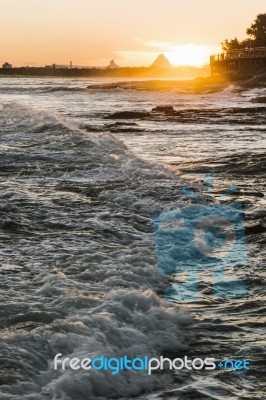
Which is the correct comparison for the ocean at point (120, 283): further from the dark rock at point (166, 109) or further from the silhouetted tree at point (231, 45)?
the silhouetted tree at point (231, 45)

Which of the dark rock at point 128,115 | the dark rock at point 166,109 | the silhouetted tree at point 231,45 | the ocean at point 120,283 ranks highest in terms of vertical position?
the silhouetted tree at point 231,45

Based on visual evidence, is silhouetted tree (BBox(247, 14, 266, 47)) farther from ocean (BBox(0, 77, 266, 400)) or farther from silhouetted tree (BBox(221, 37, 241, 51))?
ocean (BBox(0, 77, 266, 400))

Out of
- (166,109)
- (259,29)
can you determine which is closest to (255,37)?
(259,29)

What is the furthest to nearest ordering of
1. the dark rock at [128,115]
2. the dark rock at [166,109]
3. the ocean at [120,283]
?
1. the dark rock at [166,109]
2. the dark rock at [128,115]
3. the ocean at [120,283]

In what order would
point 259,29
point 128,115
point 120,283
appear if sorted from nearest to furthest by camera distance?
point 120,283 < point 128,115 < point 259,29

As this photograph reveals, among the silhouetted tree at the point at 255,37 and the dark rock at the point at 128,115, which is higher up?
the silhouetted tree at the point at 255,37

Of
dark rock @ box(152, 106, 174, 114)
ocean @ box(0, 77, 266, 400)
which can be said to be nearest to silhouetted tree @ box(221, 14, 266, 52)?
dark rock @ box(152, 106, 174, 114)

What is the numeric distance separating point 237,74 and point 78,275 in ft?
238

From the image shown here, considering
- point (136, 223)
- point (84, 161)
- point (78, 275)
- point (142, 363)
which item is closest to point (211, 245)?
point (136, 223)

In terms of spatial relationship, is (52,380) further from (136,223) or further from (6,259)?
(136,223)

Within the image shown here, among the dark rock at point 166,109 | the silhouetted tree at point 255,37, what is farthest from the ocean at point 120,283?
the silhouetted tree at point 255,37

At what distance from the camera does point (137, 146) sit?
16938mm

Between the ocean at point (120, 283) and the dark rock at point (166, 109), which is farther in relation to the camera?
the dark rock at point (166, 109)

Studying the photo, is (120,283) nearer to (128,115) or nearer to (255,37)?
(128,115)
